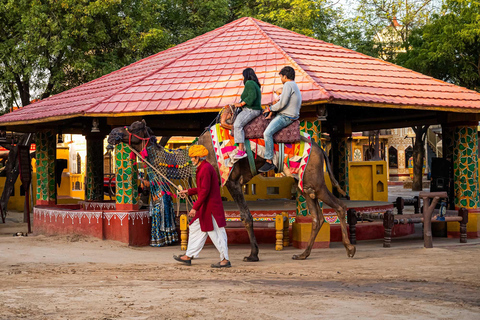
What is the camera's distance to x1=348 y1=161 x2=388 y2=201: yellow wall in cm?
2131

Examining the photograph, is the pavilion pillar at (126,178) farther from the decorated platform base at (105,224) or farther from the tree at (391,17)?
the tree at (391,17)

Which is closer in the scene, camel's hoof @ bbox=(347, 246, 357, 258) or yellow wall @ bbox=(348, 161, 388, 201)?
camel's hoof @ bbox=(347, 246, 357, 258)

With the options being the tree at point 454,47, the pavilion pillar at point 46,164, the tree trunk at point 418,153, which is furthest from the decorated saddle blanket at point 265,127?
the tree trunk at point 418,153

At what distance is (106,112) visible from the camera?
11.7 metres

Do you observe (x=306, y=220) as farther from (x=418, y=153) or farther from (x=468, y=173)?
(x=418, y=153)

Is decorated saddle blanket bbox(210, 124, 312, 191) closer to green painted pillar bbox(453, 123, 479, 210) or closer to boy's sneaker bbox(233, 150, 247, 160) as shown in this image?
boy's sneaker bbox(233, 150, 247, 160)

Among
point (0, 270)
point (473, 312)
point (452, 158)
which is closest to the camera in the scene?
point (473, 312)

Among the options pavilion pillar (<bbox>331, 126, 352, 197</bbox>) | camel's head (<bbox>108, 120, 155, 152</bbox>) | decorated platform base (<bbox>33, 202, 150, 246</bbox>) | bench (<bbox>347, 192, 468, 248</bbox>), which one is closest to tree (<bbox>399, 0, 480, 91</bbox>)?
pavilion pillar (<bbox>331, 126, 352, 197</bbox>)

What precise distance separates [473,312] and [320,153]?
4.74 meters

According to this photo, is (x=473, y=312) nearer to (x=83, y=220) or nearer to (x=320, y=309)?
(x=320, y=309)

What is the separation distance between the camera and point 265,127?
999 centimetres

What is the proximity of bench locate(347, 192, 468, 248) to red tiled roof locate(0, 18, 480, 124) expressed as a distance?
1867mm

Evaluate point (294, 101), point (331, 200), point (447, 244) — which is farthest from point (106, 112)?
point (447, 244)

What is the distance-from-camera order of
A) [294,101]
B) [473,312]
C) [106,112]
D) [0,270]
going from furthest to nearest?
[106,112] < [294,101] < [0,270] < [473,312]
